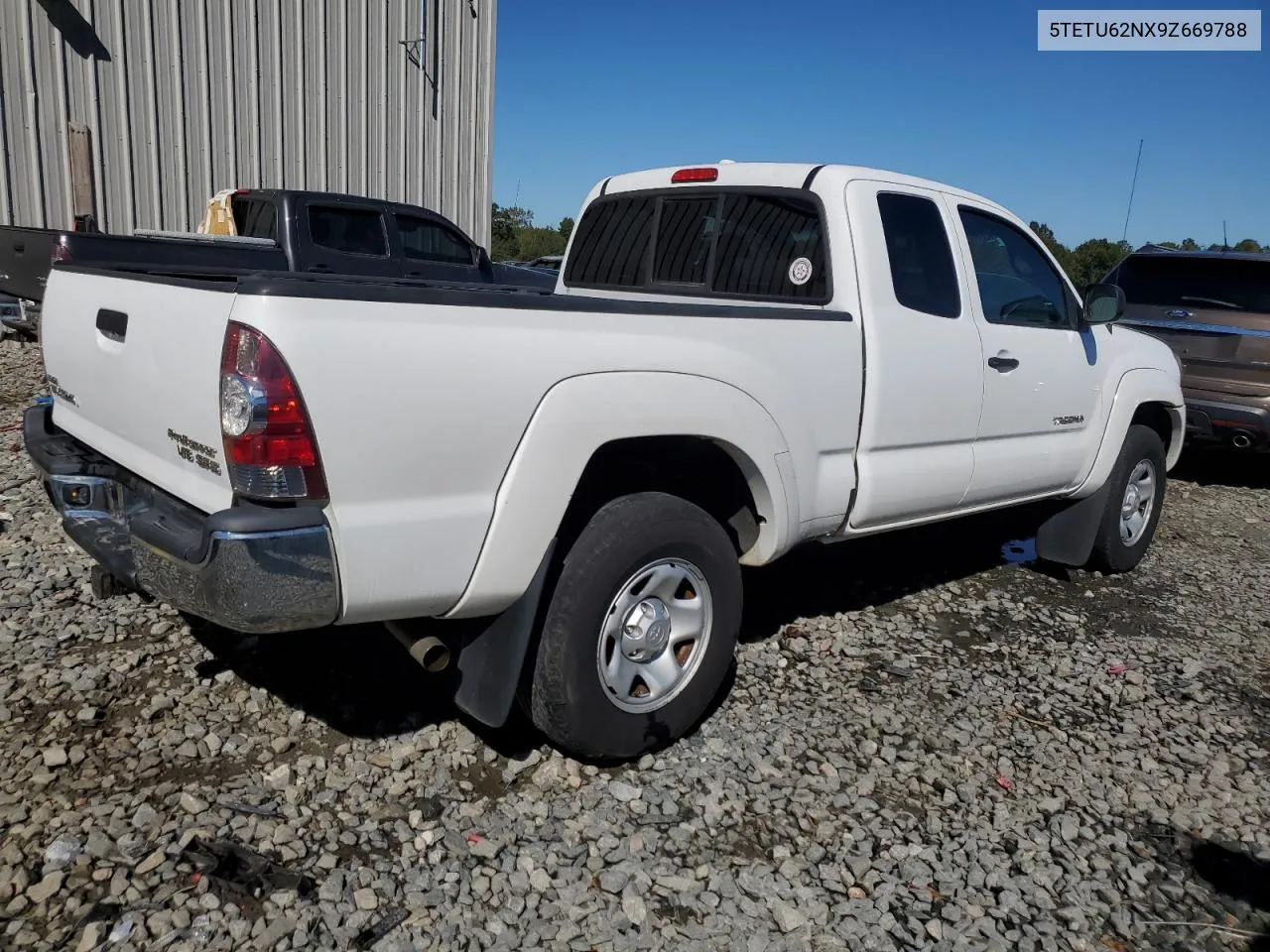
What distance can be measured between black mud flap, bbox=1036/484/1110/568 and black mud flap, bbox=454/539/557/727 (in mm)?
3700

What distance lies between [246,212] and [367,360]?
834 cm

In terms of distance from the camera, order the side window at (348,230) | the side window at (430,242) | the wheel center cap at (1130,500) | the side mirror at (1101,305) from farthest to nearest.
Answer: the side window at (430,242) < the side window at (348,230) < the wheel center cap at (1130,500) < the side mirror at (1101,305)

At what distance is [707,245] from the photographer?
4.24 m

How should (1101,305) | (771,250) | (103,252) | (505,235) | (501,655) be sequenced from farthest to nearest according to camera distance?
(505,235) < (103,252) < (1101,305) < (771,250) < (501,655)

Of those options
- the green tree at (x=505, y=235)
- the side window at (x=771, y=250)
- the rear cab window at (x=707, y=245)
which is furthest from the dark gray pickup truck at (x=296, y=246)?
the green tree at (x=505, y=235)

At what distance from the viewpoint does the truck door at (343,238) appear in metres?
8.98

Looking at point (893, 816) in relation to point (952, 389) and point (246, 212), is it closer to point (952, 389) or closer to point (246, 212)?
point (952, 389)

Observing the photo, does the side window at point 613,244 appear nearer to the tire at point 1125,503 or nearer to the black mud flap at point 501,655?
the black mud flap at point 501,655

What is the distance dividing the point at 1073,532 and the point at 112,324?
4.76 metres

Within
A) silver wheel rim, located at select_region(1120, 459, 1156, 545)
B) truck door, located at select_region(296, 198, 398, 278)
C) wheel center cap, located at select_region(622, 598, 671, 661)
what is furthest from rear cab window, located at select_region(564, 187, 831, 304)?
truck door, located at select_region(296, 198, 398, 278)

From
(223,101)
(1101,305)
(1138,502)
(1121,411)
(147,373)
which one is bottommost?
(1138,502)

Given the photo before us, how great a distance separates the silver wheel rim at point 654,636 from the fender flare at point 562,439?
0.40m

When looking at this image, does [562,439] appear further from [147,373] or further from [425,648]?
[147,373]

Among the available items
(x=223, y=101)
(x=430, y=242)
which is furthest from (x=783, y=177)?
(x=223, y=101)
